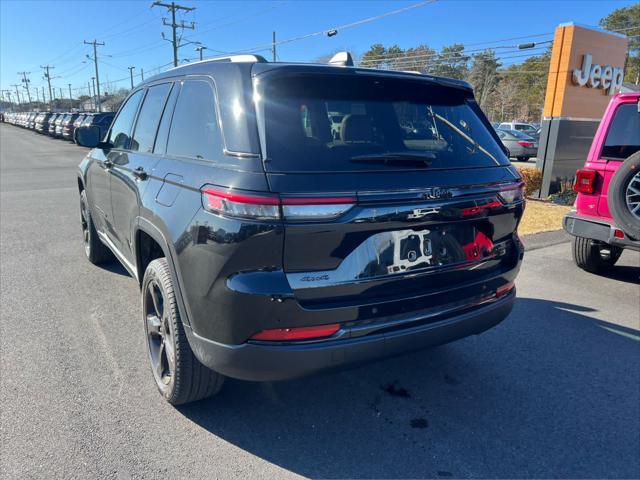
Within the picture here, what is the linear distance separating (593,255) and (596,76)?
7.79 m

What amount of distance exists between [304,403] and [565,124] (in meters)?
10.3

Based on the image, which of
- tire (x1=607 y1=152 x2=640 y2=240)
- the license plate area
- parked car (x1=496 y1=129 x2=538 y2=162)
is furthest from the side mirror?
parked car (x1=496 y1=129 x2=538 y2=162)

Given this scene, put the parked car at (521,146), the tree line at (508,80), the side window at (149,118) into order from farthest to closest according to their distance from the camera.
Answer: the tree line at (508,80) → the parked car at (521,146) → the side window at (149,118)

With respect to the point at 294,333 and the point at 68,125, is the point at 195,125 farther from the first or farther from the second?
the point at 68,125

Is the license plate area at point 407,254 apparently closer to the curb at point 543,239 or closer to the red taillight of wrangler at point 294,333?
the red taillight of wrangler at point 294,333

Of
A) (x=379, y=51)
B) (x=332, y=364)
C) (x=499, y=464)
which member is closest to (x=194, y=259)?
(x=332, y=364)

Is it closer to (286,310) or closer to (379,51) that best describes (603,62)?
(286,310)

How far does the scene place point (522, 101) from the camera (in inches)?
2729

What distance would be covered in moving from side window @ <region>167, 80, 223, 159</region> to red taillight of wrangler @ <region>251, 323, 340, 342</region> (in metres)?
0.88

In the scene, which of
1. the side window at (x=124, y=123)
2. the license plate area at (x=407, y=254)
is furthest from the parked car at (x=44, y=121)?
the license plate area at (x=407, y=254)

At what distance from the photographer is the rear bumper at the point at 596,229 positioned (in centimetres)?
445

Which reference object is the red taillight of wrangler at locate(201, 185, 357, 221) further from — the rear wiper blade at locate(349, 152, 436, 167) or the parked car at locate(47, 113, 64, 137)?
the parked car at locate(47, 113, 64, 137)

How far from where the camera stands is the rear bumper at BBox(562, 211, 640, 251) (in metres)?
4.45

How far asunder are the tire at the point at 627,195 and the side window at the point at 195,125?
3.72 meters
